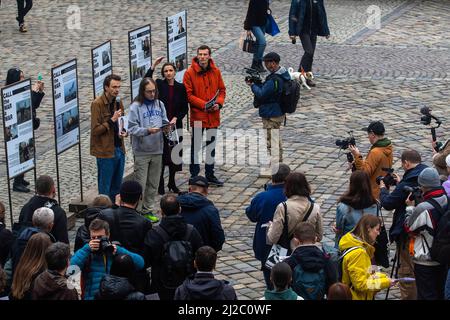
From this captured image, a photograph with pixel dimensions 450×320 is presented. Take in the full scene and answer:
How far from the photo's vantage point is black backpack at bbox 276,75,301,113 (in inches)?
609

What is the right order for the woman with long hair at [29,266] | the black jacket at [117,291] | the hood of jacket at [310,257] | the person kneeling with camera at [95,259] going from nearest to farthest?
1. the black jacket at [117,291]
2. the woman with long hair at [29,266]
3. the hood of jacket at [310,257]
4. the person kneeling with camera at [95,259]

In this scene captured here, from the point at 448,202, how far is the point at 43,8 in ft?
57.7

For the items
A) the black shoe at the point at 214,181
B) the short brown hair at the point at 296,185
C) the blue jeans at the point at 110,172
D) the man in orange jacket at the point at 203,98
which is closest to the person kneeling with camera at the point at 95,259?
the short brown hair at the point at 296,185

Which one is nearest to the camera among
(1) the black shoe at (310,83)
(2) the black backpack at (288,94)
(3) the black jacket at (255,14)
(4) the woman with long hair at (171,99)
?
(4) the woman with long hair at (171,99)

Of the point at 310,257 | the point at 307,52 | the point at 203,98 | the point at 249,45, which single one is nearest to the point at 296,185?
the point at 310,257

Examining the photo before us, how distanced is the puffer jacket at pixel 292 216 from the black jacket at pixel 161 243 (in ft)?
2.78

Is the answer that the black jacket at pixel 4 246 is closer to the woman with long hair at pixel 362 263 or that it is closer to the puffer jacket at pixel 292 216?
the puffer jacket at pixel 292 216

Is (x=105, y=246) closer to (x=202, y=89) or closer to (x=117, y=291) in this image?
(x=117, y=291)

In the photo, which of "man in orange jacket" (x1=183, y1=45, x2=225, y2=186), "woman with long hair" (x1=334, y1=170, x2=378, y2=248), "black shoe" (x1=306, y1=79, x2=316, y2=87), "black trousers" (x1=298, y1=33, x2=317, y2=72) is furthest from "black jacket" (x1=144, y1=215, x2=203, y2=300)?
"black trousers" (x1=298, y1=33, x2=317, y2=72)

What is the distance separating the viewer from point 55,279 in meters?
9.34

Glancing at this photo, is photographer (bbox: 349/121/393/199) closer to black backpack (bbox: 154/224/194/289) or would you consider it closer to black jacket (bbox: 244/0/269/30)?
black backpack (bbox: 154/224/194/289)

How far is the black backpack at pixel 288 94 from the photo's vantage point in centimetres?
1547
